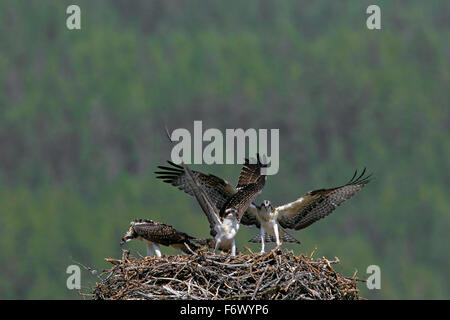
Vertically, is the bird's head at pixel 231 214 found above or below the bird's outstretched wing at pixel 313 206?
below

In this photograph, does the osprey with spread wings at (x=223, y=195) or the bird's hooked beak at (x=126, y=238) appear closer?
the osprey with spread wings at (x=223, y=195)

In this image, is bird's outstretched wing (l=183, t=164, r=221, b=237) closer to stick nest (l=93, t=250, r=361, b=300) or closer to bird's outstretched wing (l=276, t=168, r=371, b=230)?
stick nest (l=93, t=250, r=361, b=300)

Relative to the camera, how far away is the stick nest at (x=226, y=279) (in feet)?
38.5

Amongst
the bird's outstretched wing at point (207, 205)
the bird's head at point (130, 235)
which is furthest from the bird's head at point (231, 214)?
the bird's head at point (130, 235)

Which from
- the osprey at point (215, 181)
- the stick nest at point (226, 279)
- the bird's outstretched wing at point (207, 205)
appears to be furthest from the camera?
the osprey at point (215, 181)

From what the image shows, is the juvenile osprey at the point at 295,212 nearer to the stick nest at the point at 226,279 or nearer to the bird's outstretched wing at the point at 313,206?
the bird's outstretched wing at the point at 313,206

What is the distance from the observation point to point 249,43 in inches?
2662

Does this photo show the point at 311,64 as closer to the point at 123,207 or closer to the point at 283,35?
the point at 283,35

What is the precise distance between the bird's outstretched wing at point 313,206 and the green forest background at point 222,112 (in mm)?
33329

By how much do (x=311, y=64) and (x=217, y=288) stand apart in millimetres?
56099

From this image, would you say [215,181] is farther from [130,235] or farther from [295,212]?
[130,235]

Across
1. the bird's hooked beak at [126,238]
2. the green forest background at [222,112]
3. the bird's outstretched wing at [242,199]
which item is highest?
the green forest background at [222,112]

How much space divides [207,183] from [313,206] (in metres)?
1.33

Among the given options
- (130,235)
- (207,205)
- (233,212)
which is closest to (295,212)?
(233,212)
